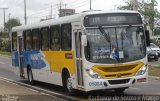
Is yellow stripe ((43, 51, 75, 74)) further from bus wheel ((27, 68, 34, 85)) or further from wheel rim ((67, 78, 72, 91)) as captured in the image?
bus wheel ((27, 68, 34, 85))

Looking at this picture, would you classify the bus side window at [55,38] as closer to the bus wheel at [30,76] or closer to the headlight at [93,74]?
the headlight at [93,74]

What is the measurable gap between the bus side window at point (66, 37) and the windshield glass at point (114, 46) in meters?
1.58

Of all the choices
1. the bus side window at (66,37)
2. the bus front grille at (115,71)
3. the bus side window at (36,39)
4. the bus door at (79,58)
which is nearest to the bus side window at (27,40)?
the bus side window at (36,39)

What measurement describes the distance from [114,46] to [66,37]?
8.02 ft

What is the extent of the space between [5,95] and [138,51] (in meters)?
4.90

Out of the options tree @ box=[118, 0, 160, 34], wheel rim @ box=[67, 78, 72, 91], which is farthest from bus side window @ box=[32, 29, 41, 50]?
tree @ box=[118, 0, 160, 34]

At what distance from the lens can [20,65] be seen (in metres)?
24.7

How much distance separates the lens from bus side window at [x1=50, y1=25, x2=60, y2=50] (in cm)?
1819

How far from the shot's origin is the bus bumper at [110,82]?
1501cm

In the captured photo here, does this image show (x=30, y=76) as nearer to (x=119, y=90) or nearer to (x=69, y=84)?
(x=69, y=84)

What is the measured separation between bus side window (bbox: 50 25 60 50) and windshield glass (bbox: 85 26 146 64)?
3001 millimetres

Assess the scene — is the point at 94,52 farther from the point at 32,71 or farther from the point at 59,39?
the point at 32,71

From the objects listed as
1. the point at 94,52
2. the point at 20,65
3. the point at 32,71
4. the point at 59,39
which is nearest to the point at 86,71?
the point at 94,52

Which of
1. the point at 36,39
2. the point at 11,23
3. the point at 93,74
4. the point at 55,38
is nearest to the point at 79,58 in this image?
the point at 93,74
